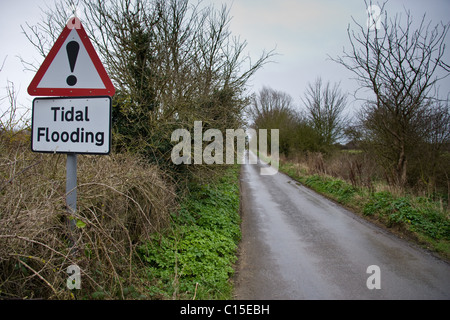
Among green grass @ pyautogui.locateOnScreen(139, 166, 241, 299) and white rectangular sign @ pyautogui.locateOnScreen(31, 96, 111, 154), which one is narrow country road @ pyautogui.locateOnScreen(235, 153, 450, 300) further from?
white rectangular sign @ pyautogui.locateOnScreen(31, 96, 111, 154)

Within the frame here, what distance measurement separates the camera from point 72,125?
2.58m

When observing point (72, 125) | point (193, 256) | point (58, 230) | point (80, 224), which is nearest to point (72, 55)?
point (72, 125)

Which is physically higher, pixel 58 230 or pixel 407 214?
→ pixel 58 230

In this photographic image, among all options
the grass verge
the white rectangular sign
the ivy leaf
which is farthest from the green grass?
the grass verge

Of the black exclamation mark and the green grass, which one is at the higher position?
the black exclamation mark

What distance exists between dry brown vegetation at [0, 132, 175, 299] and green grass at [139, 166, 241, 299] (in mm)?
278

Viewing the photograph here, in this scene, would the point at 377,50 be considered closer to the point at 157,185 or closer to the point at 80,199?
the point at 157,185

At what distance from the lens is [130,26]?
7328 mm

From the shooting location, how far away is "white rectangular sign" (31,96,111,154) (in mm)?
2557

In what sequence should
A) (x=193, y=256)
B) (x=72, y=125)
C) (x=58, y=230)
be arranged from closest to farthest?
(x=72, y=125) → (x=58, y=230) → (x=193, y=256)

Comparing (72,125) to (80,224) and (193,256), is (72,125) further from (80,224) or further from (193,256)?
(193,256)

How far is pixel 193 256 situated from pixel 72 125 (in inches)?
109

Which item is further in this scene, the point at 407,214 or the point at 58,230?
the point at 407,214

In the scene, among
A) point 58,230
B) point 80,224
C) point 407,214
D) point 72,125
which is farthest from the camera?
point 407,214
